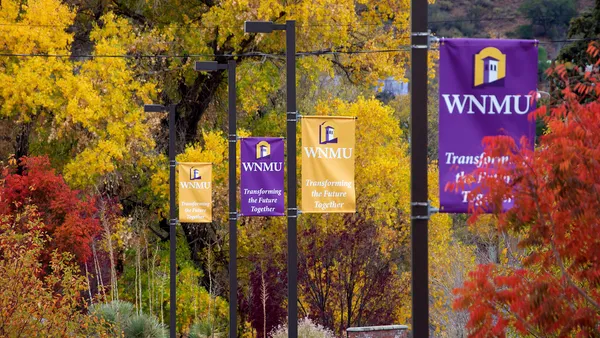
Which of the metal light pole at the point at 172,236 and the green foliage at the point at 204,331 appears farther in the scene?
the green foliage at the point at 204,331

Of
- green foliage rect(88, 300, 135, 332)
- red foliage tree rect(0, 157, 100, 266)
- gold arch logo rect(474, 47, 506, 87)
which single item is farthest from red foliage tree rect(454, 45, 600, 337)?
red foliage tree rect(0, 157, 100, 266)

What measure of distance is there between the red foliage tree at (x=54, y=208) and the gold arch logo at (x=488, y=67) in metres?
24.4

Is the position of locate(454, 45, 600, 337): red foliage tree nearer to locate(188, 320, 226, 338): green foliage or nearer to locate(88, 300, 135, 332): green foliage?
locate(88, 300, 135, 332): green foliage

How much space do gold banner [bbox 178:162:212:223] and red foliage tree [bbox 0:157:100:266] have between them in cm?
608

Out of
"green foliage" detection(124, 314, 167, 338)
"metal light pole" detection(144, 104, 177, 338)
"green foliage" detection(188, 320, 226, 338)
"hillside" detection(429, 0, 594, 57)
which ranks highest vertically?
"hillside" detection(429, 0, 594, 57)

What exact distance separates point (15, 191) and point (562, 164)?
25679 millimetres

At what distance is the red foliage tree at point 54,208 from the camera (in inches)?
1309

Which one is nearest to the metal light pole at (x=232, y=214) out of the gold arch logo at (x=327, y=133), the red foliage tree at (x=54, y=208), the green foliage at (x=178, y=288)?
the gold arch logo at (x=327, y=133)

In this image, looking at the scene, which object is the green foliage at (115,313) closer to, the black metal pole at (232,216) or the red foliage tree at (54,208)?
the red foliage tree at (54,208)

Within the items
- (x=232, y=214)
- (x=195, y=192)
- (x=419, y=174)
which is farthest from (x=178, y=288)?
(x=419, y=174)

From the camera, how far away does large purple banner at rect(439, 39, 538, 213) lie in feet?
33.8

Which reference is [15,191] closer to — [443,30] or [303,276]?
[303,276]

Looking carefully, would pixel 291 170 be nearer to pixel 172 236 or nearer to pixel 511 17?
pixel 172 236

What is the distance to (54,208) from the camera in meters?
33.6
